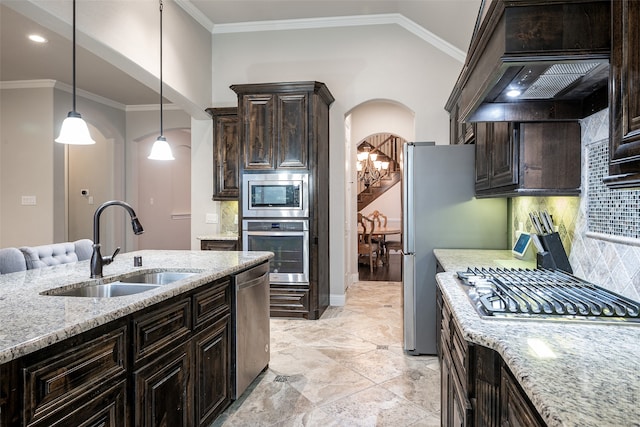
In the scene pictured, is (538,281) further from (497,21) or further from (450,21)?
(450,21)

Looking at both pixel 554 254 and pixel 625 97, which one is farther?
pixel 554 254

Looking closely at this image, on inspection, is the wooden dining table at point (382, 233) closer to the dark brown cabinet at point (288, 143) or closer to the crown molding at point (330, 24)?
the dark brown cabinet at point (288, 143)

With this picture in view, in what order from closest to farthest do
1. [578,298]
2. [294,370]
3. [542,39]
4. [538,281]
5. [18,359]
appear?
1. [18,359]
2. [542,39]
3. [578,298]
4. [538,281]
5. [294,370]

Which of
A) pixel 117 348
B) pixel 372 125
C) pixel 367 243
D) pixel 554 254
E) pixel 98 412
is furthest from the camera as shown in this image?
pixel 367 243

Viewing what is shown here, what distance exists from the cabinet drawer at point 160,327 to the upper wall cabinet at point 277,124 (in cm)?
273

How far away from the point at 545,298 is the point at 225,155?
13.8ft

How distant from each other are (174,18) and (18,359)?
13.5ft

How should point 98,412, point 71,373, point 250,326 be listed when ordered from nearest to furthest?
point 71,373 → point 98,412 → point 250,326

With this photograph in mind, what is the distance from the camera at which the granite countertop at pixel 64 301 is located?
114 centimetres

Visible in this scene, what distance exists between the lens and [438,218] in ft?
11.0

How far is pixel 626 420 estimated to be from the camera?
0.71 m

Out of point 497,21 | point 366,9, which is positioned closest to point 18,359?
point 497,21

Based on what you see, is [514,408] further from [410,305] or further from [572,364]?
[410,305]

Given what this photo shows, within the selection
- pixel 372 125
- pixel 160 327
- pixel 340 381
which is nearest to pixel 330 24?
pixel 372 125
